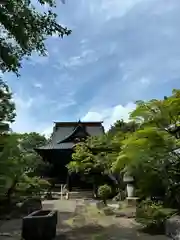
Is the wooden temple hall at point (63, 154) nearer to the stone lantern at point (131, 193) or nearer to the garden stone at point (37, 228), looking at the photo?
the stone lantern at point (131, 193)

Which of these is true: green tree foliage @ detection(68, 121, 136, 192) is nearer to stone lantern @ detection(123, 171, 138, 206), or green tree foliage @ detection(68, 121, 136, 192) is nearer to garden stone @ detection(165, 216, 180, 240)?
stone lantern @ detection(123, 171, 138, 206)

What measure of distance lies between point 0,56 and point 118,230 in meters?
5.79

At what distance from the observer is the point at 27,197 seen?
1417 cm

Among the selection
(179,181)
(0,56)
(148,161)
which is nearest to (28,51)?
(0,56)

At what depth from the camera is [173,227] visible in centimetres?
762

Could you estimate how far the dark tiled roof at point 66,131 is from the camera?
2512cm

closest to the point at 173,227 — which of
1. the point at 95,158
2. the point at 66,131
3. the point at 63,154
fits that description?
the point at 95,158

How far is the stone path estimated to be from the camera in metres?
8.30

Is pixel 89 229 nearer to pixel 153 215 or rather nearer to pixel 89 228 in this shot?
pixel 89 228

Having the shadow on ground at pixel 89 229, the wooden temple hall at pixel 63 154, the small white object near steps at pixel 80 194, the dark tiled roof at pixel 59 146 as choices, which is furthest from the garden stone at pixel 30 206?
the dark tiled roof at pixel 59 146

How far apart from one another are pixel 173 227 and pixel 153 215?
97 centimetres

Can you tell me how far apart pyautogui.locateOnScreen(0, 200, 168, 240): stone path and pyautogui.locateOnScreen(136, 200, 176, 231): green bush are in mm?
384

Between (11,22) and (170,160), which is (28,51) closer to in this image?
(11,22)

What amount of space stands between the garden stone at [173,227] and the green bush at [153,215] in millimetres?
357
